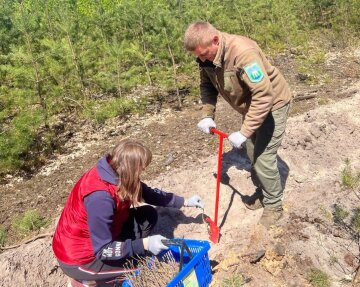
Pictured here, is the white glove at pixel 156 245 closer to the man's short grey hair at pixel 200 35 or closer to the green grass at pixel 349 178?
the man's short grey hair at pixel 200 35

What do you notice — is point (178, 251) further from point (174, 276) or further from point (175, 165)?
point (175, 165)

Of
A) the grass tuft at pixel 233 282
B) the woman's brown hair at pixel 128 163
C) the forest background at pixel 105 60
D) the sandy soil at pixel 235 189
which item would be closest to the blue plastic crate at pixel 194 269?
the grass tuft at pixel 233 282

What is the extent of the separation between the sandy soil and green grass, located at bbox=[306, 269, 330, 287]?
2.4 inches

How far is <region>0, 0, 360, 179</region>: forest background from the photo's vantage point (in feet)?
18.4

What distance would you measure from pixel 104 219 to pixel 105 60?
15.5 feet

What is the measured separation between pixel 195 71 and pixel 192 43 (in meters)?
4.76

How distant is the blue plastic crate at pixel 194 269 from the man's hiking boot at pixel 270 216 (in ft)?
2.92

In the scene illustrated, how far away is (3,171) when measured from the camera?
4.82 m

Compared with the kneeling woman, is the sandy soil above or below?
below

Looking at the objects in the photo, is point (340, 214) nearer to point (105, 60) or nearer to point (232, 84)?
point (232, 84)

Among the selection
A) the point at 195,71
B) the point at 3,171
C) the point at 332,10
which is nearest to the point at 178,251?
the point at 3,171

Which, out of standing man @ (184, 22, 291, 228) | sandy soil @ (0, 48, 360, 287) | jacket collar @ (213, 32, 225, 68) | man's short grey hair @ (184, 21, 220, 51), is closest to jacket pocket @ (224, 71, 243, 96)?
standing man @ (184, 22, 291, 228)

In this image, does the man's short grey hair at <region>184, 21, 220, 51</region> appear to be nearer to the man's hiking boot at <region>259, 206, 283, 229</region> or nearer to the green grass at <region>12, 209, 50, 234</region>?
the man's hiking boot at <region>259, 206, 283, 229</region>

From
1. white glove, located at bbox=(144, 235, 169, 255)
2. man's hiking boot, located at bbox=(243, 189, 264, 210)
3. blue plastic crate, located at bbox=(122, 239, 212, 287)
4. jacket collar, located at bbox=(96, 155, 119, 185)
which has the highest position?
jacket collar, located at bbox=(96, 155, 119, 185)
